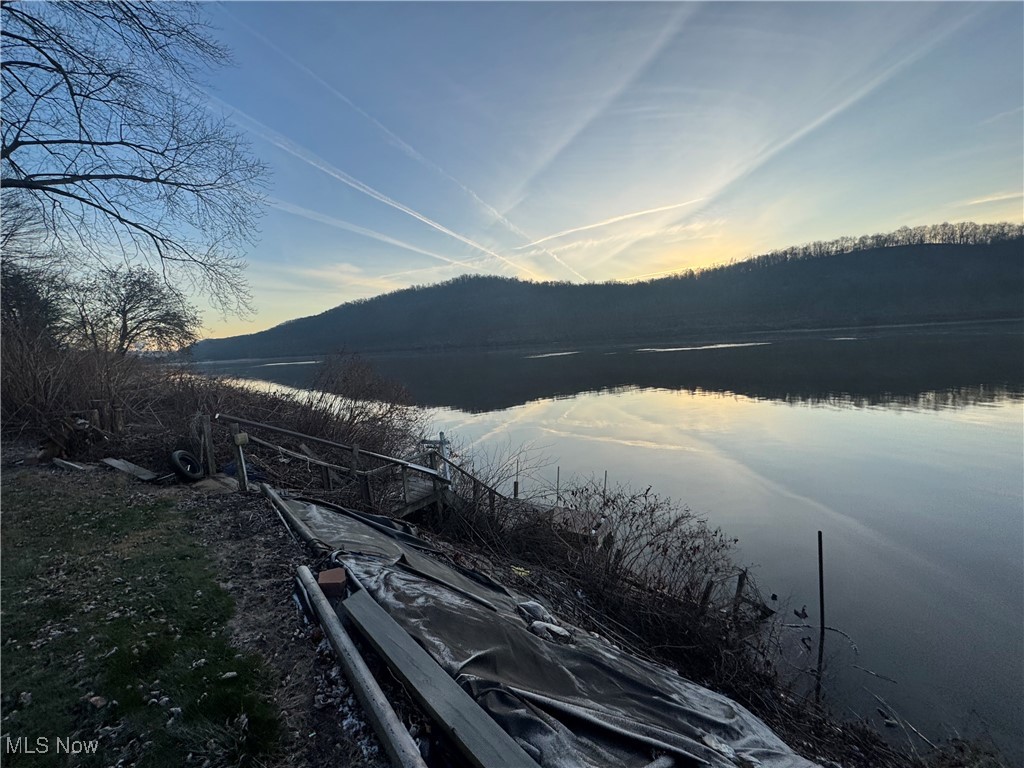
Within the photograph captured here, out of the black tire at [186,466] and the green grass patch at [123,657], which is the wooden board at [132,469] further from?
the green grass patch at [123,657]

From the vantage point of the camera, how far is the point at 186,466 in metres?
8.26

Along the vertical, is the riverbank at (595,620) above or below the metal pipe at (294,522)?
below

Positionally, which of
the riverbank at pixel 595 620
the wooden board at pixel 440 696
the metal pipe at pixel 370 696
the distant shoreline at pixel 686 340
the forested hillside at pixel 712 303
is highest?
the forested hillside at pixel 712 303

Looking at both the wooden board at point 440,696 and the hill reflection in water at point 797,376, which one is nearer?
the wooden board at point 440,696

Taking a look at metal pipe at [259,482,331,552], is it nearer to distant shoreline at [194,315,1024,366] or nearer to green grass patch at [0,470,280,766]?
green grass patch at [0,470,280,766]

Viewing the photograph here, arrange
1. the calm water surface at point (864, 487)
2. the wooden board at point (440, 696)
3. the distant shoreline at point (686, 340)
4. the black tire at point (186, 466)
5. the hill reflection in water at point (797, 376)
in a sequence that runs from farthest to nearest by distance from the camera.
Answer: the distant shoreline at point (686, 340)
the hill reflection in water at point (797, 376)
the black tire at point (186, 466)
the calm water surface at point (864, 487)
the wooden board at point (440, 696)

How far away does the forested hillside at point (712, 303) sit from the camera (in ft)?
317

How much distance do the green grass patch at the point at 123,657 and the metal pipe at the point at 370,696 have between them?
0.47m

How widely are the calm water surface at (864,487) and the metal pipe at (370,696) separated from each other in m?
6.66

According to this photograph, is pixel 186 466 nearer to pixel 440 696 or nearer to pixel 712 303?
pixel 440 696

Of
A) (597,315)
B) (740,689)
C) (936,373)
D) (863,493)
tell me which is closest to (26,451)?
(740,689)
